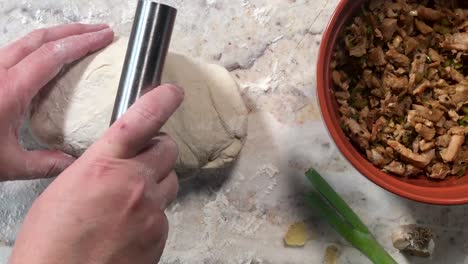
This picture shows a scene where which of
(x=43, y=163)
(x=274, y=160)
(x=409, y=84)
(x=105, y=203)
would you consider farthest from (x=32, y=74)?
(x=409, y=84)

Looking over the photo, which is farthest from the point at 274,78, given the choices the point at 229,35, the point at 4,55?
the point at 4,55

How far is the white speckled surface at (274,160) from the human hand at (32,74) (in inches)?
5.2

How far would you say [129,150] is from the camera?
67 cm

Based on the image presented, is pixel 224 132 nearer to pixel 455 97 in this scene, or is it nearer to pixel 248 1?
pixel 248 1

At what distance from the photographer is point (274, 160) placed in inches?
37.2

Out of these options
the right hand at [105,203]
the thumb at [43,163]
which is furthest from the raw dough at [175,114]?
the right hand at [105,203]

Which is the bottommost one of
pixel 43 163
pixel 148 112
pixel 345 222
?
pixel 345 222

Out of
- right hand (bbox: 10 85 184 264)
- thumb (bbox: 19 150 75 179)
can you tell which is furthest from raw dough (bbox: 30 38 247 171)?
right hand (bbox: 10 85 184 264)

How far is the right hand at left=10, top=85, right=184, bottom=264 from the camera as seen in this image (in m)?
0.63

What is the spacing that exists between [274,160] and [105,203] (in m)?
0.38

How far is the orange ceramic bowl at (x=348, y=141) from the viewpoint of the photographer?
76cm

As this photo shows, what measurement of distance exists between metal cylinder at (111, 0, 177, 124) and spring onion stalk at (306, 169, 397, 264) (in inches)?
14.1

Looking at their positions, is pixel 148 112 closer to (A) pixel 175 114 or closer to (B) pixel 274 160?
(A) pixel 175 114

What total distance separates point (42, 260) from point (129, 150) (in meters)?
0.16
